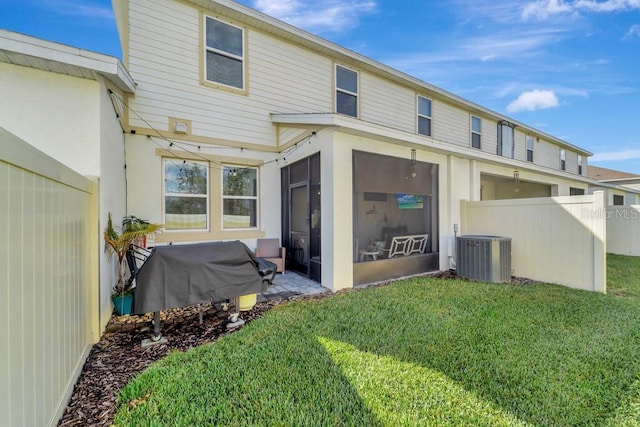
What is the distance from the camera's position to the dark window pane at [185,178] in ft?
20.5

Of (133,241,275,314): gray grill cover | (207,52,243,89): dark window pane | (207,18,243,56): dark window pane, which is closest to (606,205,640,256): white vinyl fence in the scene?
(133,241,275,314): gray grill cover

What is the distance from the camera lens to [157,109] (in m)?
6.04

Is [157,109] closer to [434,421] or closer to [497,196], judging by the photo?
[434,421]

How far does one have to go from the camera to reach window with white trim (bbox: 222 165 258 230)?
688cm

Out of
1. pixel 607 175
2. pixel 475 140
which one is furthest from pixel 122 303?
pixel 607 175

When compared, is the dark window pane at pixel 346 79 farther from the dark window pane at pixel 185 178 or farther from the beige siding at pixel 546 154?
the beige siding at pixel 546 154

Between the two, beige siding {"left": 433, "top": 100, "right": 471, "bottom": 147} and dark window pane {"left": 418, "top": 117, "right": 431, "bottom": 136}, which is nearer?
dark window pane {"left": 418, "top": 117, "right": 431, "bottom": 136}

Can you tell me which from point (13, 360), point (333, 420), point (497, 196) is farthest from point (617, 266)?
point (13, 360)

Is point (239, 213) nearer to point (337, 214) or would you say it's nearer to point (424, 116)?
point (337, 214)

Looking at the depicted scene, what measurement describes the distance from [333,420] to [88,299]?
311cm

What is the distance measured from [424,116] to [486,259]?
6.53 metres

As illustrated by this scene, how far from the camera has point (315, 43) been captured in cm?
770

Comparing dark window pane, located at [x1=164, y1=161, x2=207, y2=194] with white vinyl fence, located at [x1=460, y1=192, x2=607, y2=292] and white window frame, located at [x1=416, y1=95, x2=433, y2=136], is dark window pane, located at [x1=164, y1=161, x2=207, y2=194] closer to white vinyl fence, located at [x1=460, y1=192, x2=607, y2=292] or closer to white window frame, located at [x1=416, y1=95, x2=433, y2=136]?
white vinyl fence, located at [x1=460, y1=192, x2=607, y2=292]

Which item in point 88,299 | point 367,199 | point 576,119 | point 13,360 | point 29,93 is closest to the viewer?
point 13,360
